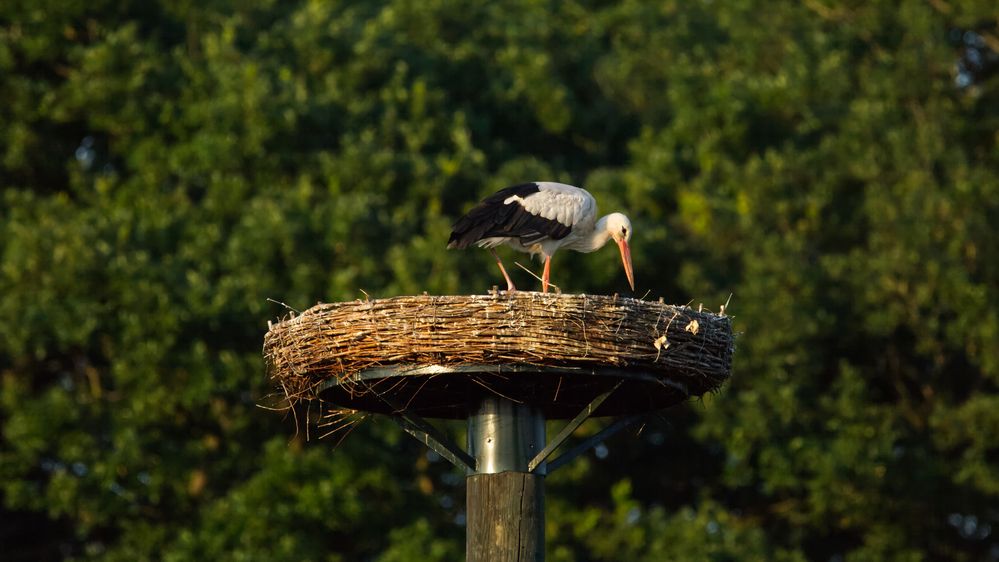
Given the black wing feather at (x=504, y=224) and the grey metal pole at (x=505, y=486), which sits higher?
the black wing feather at (x=504, y=224)

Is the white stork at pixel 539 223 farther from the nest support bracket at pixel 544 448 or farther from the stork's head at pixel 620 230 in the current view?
the nest support bracket at pixel 544 448

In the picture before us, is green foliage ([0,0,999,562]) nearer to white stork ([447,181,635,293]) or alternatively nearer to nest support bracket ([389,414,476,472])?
white stork ([447,181,635,293])

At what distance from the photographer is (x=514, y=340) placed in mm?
8945

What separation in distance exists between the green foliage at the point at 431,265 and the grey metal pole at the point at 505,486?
7.85m

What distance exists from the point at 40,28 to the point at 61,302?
4.17 metres

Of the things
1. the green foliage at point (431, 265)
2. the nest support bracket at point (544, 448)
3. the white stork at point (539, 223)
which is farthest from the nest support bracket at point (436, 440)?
the green foliage at point (431, 265)

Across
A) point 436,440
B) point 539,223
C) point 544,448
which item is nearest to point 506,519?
point 544,448

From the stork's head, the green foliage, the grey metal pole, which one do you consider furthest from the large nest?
the green foliage

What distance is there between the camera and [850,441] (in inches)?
739

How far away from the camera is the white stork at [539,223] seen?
11312 mm

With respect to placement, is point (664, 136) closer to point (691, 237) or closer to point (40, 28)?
point (691, 237)

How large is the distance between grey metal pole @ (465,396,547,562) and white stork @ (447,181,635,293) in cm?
152

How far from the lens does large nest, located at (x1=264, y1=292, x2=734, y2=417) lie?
8.98 metres

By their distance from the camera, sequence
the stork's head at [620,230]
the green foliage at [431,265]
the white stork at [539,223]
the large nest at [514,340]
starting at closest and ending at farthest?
the large nest at [514,340]
the white stork at [539,223]
the stork's head at [620,230]
the green foliage at [431,265]
